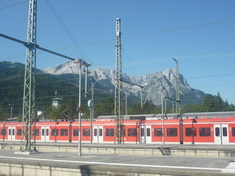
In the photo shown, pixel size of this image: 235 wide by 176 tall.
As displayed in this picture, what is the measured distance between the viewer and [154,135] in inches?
1574

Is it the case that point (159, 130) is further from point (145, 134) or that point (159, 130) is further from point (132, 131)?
point (132, 131)

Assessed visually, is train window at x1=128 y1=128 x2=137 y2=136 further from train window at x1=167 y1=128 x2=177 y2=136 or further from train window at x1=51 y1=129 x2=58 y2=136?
train window at x1=51 y1=129 x2=58 y2=136

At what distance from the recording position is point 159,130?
3959 cm

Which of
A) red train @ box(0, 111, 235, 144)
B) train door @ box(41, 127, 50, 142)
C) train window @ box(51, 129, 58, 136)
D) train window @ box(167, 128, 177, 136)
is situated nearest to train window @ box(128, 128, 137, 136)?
red train @ box(0, 111, 235, 144)

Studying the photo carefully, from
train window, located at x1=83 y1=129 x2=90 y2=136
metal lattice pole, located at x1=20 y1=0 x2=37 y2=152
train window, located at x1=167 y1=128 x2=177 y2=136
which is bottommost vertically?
train window, located at x1=83 y1=129 x2=90 y2=136

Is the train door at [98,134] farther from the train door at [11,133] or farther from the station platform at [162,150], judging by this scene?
the train door at [11,133]

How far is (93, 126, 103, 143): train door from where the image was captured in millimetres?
43625

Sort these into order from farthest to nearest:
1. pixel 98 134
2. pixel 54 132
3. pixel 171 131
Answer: pixel 54 132 → pixel 98 134 → pixel 171 131

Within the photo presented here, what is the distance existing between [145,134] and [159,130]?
2197 millimetres

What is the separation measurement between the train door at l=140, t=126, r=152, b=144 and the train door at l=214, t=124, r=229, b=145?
8.96 metres

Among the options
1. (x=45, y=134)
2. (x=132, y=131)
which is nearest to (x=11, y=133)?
(x=45, y=134)

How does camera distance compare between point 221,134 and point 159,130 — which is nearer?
point 221,134

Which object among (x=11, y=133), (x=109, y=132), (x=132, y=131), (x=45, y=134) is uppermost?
(x=132, y=131)

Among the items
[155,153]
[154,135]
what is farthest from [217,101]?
[155,153]
